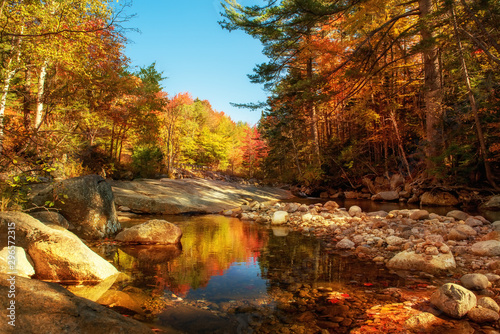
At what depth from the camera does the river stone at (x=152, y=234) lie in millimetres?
5223

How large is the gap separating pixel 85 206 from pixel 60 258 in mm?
2890

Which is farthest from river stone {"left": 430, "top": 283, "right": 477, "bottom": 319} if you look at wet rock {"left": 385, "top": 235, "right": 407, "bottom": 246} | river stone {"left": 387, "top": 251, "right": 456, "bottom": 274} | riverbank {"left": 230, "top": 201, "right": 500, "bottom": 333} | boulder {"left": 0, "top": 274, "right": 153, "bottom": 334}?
boulder {"left": 0, "top": 274, "right": 153, "bottom": 334}

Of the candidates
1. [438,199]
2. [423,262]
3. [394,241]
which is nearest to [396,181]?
[438,199]

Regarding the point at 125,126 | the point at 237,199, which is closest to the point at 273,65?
the point at 237,199

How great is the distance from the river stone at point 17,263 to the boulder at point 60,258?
0.10m

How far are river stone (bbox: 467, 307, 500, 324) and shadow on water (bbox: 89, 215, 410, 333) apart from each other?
0.93m

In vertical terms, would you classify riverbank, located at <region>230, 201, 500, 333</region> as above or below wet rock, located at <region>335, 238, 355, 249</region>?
above

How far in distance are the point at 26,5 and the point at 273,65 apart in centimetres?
875

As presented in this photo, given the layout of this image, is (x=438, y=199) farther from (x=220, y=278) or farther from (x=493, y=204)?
(x=220, y=278)

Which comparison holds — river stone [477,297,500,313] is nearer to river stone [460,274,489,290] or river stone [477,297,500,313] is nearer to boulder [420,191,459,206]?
river stone [460,274,489,290]

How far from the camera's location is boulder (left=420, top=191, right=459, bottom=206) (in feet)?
32.6

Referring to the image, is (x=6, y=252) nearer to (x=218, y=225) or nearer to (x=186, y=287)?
(x=186, y=287)

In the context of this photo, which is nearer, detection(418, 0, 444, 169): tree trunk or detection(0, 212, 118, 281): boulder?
detection(0, 212, 118, 281): boulder

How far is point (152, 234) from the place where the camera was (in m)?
5.24
